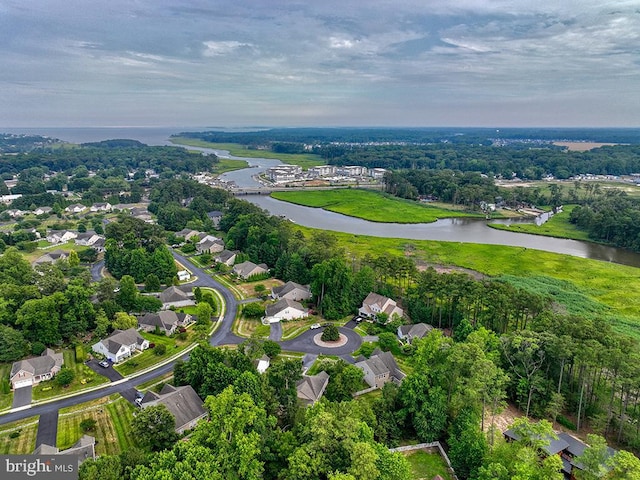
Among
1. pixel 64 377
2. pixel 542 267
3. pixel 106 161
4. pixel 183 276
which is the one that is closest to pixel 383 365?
pixel 64 377

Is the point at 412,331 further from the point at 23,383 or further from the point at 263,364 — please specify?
the point at 23,383

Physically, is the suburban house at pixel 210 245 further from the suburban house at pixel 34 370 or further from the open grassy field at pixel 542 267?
the suburban house at pixel 34 370

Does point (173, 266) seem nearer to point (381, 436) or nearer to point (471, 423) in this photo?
point (381, 436)

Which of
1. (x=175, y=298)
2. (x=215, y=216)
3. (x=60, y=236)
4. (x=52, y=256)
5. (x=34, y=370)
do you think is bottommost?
(x=60, y=236)

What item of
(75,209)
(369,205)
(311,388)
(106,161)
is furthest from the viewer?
(106,161)

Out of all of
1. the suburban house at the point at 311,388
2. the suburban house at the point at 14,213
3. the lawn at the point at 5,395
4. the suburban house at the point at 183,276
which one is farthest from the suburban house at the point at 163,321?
the suburban house at the point at 14,213

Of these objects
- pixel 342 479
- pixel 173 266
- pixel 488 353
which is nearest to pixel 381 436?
pixel 342 479
